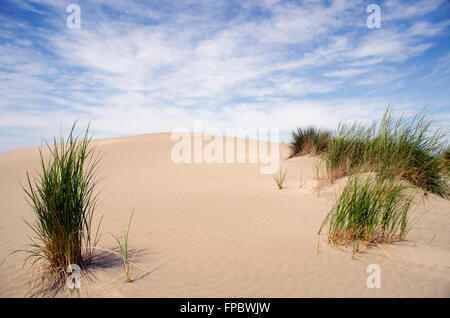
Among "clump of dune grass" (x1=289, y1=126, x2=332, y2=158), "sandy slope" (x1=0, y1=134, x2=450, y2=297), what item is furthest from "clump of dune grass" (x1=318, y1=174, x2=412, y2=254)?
"clump of dune grass" (x1=289, y1=126, x2=332, y2=158)

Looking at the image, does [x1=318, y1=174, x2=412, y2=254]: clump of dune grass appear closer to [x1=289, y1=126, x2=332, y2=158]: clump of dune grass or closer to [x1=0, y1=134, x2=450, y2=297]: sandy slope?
[x1=0, y1=134, x2=450, y2=297]: sandy slope

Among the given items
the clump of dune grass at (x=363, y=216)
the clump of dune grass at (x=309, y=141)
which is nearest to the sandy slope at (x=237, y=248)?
the clump of dune grass at (x=363, y=216)

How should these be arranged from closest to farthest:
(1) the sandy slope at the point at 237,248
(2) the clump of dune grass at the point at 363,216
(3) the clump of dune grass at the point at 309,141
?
(1) the sandy slope at the point at 237,248 < (2) the clump of dune grass at the point at 363,216 < (3) the clump of dune grass at the point at 309,141

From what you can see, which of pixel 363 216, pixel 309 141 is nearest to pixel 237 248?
pixel 363 216

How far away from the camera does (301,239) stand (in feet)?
11.9

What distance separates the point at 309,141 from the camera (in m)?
11.4

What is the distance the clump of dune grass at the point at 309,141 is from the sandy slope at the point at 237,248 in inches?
166

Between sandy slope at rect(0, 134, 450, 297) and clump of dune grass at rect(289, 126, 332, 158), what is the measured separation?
4228 mm

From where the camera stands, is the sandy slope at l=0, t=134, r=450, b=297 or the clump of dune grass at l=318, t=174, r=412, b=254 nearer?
the sandy slope at l=0, t=134, r=450, b=297

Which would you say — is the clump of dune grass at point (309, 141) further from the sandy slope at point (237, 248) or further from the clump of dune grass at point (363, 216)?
the clump of dune grass at point (363, 216)

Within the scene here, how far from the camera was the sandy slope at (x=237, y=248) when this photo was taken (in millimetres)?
2367

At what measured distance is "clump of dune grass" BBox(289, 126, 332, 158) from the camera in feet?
35.8

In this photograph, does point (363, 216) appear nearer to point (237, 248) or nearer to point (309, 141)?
point (237, 248)
